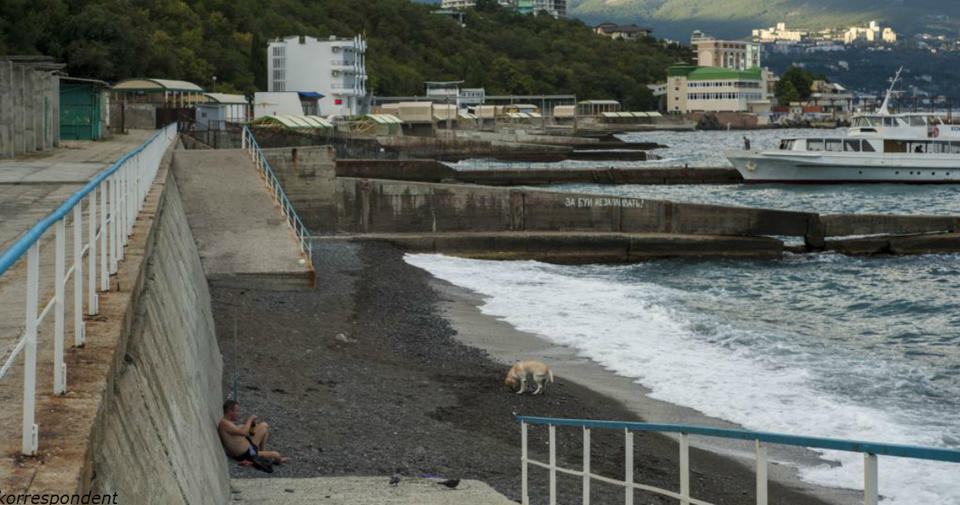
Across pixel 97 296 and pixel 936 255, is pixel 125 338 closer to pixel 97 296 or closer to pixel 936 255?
pixel 97 296

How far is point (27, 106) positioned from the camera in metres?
30.7

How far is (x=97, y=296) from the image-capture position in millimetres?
7438

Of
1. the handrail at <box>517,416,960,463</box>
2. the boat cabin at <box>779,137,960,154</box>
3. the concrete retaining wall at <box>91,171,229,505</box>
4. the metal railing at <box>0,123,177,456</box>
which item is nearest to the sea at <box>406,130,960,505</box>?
the concrete retaining wall at <box>91,171,229,505</box>

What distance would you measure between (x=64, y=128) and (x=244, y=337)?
26.6 m

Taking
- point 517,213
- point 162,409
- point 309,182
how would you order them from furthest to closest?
point 517,213, point 309,182, point 162,409

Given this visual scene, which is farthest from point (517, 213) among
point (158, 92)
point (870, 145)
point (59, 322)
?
point (870, 145)

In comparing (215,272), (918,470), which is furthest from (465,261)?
(918,470)

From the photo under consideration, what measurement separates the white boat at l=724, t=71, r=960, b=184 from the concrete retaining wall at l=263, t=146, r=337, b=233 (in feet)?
114

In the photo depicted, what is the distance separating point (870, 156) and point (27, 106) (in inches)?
1773

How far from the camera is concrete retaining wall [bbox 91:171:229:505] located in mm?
5441

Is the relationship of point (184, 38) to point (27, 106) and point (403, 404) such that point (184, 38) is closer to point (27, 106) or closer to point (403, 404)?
point (27, 106)

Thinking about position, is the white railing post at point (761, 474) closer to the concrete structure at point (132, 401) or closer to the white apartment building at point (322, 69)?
the concrete structure at point (132, 401)

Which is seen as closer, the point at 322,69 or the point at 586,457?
the point at 586,457

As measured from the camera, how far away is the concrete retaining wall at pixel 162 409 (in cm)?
544
